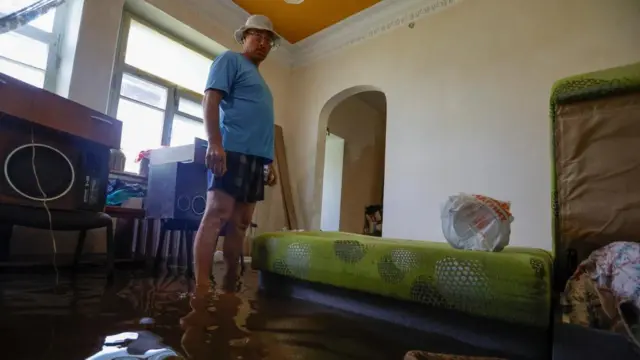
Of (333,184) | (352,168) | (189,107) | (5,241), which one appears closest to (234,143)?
(5,241)

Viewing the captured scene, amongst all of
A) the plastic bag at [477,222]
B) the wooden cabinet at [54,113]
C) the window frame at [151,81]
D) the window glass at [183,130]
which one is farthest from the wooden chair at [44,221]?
the plastic bag at [477,222]

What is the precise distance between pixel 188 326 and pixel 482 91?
270cm

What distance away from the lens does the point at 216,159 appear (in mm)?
1392

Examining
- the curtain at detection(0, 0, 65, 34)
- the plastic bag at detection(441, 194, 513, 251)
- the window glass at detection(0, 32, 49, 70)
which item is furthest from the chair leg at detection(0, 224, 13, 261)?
the plastic bag at detection(441, 194, 513, 251)

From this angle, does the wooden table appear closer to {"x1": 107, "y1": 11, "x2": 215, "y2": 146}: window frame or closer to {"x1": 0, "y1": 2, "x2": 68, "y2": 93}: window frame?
{"x1": 107, "y1": 11, "x2": 215, "y2": 146}: window frame

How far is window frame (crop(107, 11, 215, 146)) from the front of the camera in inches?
108

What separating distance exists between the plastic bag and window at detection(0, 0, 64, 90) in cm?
284

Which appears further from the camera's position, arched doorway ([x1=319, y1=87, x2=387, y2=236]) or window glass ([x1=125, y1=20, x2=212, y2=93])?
arched doorway ([x1=319, y1=87, x2=387, y2=236])

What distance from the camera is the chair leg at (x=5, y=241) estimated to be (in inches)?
73.7

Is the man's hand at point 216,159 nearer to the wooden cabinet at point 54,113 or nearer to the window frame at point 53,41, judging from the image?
the wooden cabinet at point 54,113

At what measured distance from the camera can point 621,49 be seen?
220 cm

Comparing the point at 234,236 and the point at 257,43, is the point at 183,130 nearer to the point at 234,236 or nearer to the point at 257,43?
the point at 257,43

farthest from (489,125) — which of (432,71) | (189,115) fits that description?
(189,115)

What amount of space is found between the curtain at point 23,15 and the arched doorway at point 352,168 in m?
3.37
